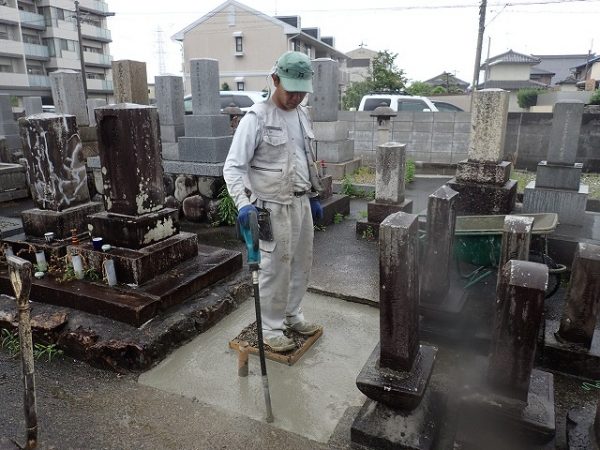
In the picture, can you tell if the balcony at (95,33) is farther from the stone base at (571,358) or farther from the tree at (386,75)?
the stone base at (571,358)

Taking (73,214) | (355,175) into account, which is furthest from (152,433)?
(355,175)

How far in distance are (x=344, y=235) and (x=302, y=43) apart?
2882cm

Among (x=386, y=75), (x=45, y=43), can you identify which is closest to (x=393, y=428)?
(x=386, y=75)

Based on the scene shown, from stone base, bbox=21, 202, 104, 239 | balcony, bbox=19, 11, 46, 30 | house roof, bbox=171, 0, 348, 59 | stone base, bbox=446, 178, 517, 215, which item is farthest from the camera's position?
balcony, bbox=19, 11, 46, 30

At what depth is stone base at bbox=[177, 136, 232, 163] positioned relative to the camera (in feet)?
22.6

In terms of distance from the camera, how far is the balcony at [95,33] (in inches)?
1422

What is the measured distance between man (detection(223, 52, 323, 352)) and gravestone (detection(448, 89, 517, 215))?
127 inches

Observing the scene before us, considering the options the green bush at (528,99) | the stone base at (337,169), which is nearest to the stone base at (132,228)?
the stone base at (337,169)

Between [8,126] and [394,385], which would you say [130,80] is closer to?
[8,126]

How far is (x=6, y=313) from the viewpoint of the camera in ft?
12.0

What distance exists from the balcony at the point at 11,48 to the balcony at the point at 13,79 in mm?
1374

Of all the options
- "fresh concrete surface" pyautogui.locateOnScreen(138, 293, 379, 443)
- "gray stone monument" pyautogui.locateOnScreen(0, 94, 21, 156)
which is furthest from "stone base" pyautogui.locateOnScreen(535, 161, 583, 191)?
"gray stone monument" pyautogui.locateOnScreen(0, 94, 21, 156)

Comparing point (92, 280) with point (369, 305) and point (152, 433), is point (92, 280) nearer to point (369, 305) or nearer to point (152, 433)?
point (152, 433)

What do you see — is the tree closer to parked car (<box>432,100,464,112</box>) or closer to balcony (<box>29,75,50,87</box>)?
parked car (<box>432,100,464,112</box>)
